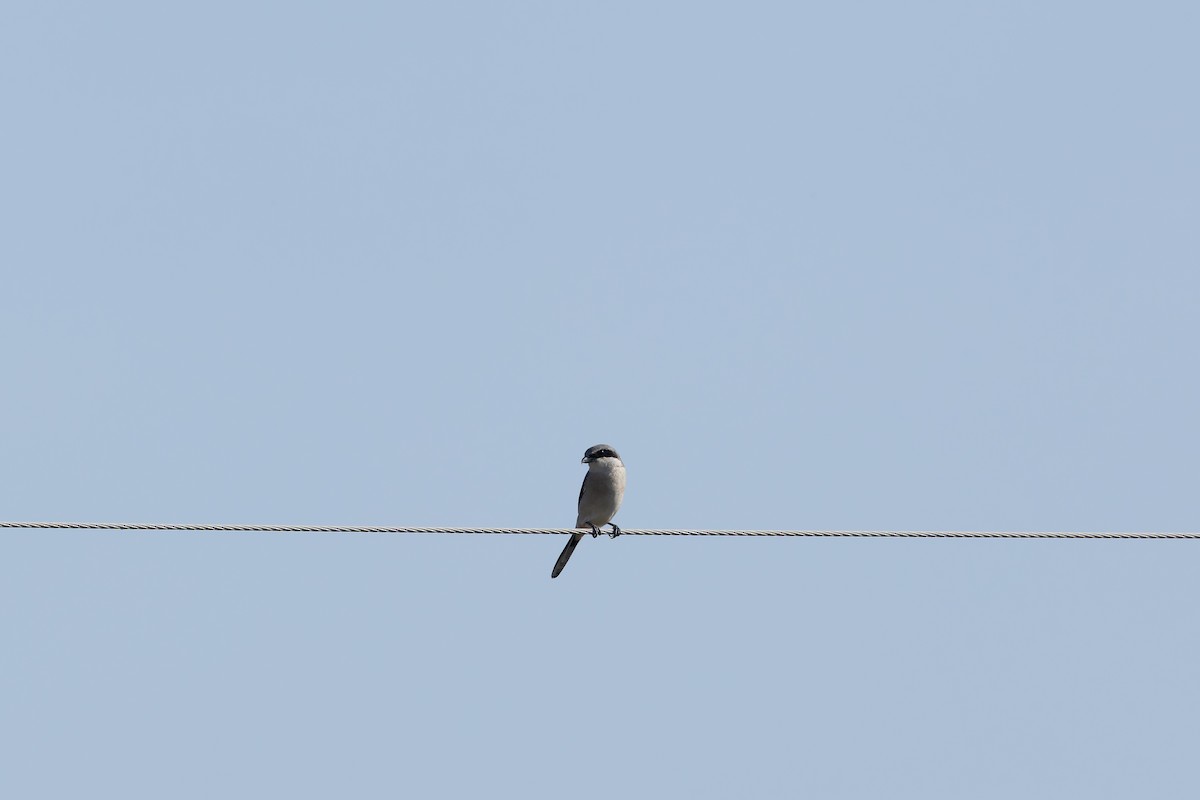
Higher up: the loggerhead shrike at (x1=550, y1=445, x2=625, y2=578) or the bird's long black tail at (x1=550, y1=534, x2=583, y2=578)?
the loggerhead shrike at (x1=550, y1=445, x2=625, y2=578)

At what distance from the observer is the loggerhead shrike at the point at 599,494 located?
1797cm

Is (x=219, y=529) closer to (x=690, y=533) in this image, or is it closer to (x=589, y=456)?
(x=690, y=533)

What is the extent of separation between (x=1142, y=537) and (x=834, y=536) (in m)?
2.08

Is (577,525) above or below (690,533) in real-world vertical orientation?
above

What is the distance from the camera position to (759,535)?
1175 centimetres

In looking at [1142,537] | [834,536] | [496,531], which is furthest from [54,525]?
[1142,537]

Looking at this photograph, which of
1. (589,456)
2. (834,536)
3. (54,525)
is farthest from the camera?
(589,456)

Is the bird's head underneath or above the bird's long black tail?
above

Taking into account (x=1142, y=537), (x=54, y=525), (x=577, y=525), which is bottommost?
(x=54, y=525)

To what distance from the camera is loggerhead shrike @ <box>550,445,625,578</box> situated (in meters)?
18.0

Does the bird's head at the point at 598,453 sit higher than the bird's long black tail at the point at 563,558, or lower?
higher

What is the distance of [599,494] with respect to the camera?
59.2 ft

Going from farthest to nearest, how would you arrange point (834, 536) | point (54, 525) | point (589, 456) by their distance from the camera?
point (589, 456), point (834, 536), point (54, 525)

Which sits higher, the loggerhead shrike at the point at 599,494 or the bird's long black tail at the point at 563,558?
the loggerhead shrike at the point at 599,494
